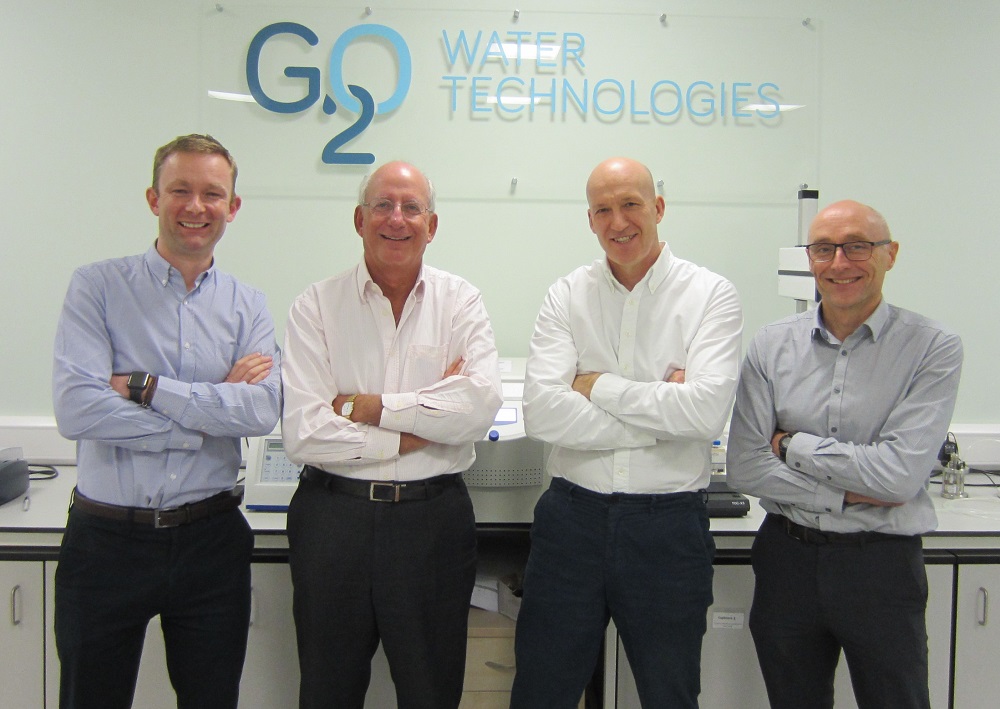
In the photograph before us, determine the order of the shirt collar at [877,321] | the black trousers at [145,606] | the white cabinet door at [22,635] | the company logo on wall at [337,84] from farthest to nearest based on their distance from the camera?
the company logo on wall at [337,84] < the white cabinet door at [22,635] < the shirt collar at [877,321] < the black trousers at [145,606]

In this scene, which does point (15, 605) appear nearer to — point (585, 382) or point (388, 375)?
point (388, 375)

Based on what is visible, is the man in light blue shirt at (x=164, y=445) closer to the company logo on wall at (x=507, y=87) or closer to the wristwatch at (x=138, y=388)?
the wristwatch at (x=138, y=388)

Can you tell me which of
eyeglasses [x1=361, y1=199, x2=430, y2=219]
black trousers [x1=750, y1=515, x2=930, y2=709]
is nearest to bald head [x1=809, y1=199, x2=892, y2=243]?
black trousers [x1=750, y1=515, x2=930, y2=709]

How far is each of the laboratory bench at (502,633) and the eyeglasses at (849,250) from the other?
0.86 metres

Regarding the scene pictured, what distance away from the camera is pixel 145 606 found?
1845mm

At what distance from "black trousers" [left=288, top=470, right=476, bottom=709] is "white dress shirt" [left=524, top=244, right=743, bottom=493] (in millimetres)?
369

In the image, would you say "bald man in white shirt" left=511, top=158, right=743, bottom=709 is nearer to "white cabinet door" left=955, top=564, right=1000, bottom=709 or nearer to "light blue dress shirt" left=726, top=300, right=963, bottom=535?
"light blue dress shirt" left=726, top=300, right=963, bottom=535

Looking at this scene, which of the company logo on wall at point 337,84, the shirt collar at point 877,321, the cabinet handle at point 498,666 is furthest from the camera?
the company logo on wall at point 337,84

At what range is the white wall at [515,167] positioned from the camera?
3.11 metres

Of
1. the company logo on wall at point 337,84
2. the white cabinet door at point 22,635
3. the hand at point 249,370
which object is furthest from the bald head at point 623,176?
the white cabinet door at point 22,635

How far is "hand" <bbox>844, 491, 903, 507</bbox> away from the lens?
1866 millimetres

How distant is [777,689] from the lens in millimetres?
1964

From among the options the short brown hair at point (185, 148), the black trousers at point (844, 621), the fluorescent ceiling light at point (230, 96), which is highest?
the fluorescent ceiling light at point (230, 96)

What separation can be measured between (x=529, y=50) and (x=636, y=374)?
5.62 feet
